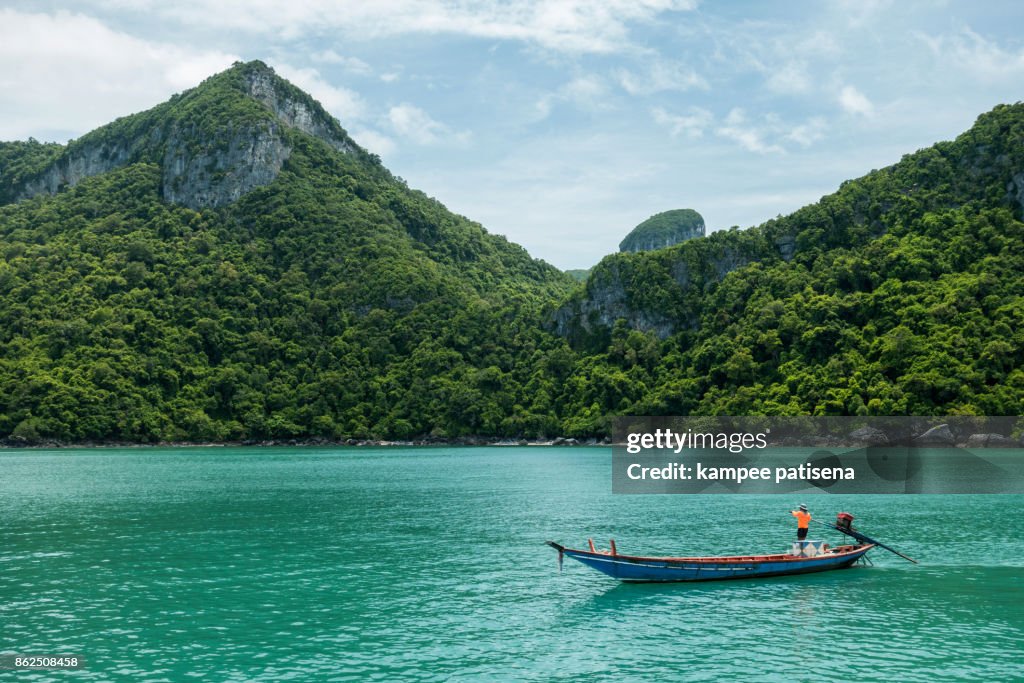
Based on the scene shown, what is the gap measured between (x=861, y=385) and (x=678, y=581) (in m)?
118

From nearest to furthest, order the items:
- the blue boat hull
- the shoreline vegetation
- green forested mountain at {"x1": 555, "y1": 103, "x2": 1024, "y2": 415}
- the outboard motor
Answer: the blue boat hull < the outboard motor < green forested mountain at {"x1": 555, "y1": 103, "x2": 1024, "y2": 415} < the shoreline vegetation

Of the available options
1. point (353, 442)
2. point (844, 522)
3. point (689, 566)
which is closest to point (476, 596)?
point (689, 566)

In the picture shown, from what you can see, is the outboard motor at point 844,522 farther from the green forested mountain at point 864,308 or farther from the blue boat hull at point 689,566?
the green forested mountain at point 864,308

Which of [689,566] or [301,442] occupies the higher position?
[689,566]

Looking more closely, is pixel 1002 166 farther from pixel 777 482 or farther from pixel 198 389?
pixel 198 389

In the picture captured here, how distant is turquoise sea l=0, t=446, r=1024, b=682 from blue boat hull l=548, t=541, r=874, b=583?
61 centimetres

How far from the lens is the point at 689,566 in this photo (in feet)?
119

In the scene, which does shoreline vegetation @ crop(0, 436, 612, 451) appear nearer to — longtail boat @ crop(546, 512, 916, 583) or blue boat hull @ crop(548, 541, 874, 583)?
longtail boat @ crop(546, 512, 916, 583)

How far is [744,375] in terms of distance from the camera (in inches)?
6526

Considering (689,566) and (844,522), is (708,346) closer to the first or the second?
(844,522)

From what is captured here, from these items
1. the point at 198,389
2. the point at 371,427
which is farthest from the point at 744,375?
the point at 198,389

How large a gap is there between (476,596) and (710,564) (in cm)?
1010

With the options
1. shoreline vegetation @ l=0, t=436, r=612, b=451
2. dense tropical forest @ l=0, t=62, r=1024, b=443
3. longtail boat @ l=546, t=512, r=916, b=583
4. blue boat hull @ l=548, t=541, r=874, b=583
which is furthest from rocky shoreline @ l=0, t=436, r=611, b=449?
blue boat hull @ l=548, t=541, r=874, b=583

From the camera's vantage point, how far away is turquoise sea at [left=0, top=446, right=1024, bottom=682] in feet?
85.3
